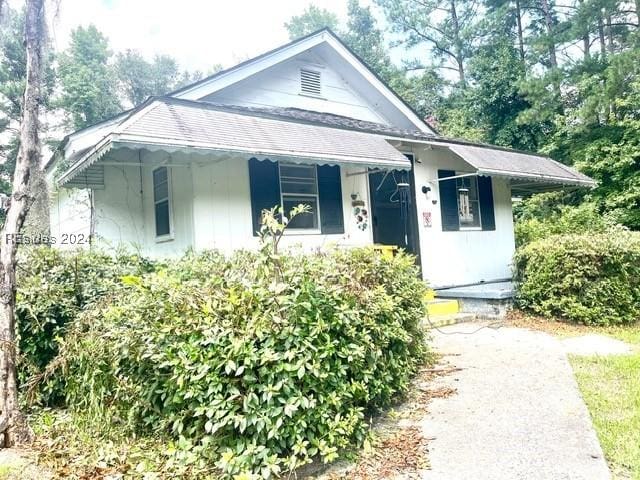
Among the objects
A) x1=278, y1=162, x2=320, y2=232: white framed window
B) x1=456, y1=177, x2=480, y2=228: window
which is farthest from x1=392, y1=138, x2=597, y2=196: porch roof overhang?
x1=278, y1=162, x2=320, y2=232: white framed window

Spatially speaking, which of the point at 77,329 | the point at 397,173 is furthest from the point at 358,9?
the point at 77,329

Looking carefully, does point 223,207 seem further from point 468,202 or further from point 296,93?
point 468,202

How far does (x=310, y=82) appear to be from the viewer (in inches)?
394

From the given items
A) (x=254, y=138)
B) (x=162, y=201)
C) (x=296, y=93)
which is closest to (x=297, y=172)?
(x=254, y=138)

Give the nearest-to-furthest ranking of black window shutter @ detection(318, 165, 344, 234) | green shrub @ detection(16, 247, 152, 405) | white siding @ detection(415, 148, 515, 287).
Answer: green shrub @ detection(16, 247, 152, 405), black window shutter @ detection(318, 165, 344, 234), white siding @ detection(415, 148, 515, 287)

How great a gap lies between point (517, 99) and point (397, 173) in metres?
13.2

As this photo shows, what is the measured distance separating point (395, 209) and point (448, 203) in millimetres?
1181

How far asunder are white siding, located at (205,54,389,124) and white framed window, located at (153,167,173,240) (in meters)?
1.88

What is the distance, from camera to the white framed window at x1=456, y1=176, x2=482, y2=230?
9.82 metres

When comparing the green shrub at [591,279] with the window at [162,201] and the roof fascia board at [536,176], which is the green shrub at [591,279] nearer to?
the roof fascia board at [536,176]

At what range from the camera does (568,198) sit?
17.2 m

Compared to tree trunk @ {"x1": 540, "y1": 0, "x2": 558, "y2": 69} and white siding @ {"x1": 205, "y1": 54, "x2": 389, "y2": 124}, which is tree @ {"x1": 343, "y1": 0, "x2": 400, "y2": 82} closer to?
tree trunk @ {"x1": 540, "y1": 0, "x2": 558, "y2": 69}

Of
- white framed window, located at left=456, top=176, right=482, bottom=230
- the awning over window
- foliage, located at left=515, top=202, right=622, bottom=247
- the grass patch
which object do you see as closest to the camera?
the grass patch

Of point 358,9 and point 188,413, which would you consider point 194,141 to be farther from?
point 358,9
